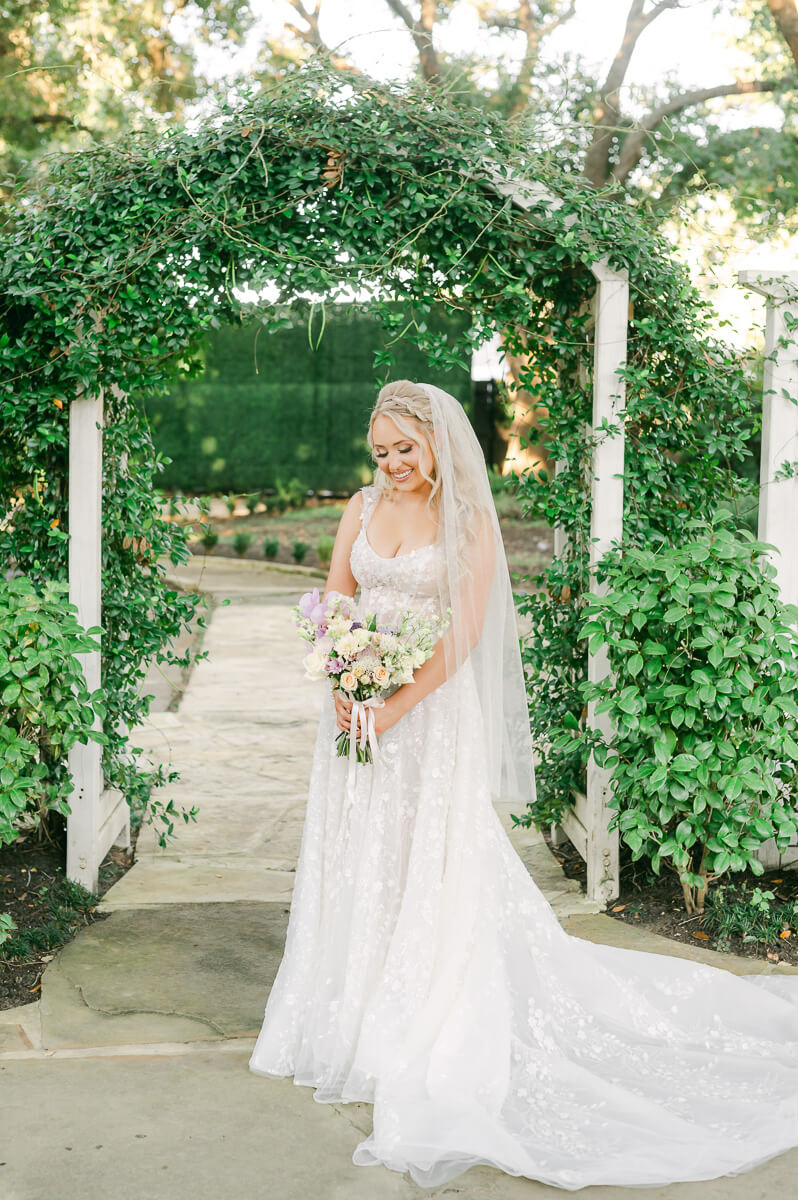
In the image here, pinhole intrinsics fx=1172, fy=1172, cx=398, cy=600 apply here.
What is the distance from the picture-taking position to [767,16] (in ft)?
46.1

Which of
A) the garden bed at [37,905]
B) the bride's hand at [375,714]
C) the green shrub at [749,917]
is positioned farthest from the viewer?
the green shrub at [749,917]

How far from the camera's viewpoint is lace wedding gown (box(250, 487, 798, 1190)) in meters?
2.82

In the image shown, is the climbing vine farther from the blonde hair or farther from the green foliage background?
the green foliage background

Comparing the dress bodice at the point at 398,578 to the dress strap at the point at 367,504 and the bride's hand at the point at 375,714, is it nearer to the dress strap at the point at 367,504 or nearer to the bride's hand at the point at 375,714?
the dress strap at the point at 367,504

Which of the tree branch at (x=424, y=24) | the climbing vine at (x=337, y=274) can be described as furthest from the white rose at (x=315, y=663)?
the tree branch at (x=424, y=24)

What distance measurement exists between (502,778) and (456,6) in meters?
13.3

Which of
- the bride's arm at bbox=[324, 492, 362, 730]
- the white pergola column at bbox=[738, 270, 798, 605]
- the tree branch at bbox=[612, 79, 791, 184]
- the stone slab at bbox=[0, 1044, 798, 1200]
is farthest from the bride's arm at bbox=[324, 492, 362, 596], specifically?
the tree branch at bbox=[612, 79, 791, 184]

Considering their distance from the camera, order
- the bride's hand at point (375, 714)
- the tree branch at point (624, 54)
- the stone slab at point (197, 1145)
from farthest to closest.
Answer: the tree branch at point (624, 54) → the bride's hand at point (375, 714) → the stone slab at point (197, 1145)

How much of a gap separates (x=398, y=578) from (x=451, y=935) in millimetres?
1006

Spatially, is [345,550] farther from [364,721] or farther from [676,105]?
[676,105]

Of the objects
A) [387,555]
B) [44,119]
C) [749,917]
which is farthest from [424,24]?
[749,917]

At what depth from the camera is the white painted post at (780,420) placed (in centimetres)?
442

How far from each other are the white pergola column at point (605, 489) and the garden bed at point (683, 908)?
0.13m

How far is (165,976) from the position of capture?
12.6 feet
